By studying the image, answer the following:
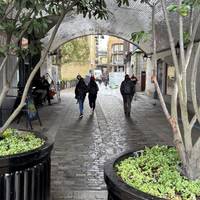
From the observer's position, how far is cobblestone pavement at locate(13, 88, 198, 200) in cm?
659

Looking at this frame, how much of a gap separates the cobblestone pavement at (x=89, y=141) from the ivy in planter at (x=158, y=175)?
1943 mm

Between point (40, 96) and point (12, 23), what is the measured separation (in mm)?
14754

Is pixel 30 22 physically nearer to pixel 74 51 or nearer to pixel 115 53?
pixel 74 51

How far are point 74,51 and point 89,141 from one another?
36642 mm

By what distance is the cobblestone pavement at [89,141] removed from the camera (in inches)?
260

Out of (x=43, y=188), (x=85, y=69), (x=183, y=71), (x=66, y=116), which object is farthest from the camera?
(x=85, y=69)

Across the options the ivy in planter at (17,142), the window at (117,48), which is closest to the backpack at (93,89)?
the ivy in planter at (17,142)

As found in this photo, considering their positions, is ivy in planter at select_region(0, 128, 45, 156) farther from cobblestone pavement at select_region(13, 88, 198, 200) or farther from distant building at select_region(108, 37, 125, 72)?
distant building at select_region(108, 37, 125, 72)

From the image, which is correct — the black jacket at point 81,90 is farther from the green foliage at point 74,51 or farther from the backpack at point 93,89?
the green foliage at point 74,51

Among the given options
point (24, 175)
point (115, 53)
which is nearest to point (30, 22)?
point (24, 175)

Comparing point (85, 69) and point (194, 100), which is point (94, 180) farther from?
point (85, 69)

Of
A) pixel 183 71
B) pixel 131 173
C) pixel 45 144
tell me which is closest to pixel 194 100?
pixel 183 71

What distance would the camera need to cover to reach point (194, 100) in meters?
3.81

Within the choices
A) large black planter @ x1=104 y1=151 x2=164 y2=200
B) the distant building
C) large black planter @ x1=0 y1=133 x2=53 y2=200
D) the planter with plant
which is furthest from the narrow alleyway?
the distant building
